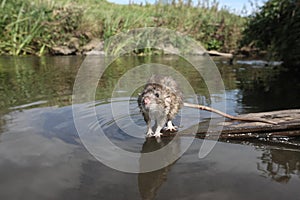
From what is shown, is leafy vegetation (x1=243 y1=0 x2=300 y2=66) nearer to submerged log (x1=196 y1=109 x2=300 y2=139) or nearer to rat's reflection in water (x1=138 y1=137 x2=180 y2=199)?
submerged log (x1=196 y1=109 x2=300 y2=139)

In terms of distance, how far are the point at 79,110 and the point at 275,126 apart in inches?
99.3

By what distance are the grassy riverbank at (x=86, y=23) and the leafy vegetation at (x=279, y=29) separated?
14.6 ft

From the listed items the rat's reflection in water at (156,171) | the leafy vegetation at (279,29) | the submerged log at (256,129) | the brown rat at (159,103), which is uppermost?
the leafy vegetation at (279,29)

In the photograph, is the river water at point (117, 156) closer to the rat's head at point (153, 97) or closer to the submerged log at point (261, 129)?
the submerged log at point (261, 129)

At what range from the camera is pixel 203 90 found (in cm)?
629

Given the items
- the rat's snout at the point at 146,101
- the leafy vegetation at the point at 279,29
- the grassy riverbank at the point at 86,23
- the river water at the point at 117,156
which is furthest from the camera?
the grassy riverbank at the point at 86,23

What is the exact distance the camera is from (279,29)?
7.14 meters

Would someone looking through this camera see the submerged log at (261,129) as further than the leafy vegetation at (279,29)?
No

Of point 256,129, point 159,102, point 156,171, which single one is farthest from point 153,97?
point 256,129

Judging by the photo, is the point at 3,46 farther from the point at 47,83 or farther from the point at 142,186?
the point at 142,186

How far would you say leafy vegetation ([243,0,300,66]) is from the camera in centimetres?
645

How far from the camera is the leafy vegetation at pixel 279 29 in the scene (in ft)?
21.1

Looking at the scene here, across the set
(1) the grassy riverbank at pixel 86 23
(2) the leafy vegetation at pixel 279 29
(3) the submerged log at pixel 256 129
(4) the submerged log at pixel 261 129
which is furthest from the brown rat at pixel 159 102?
(1) the grassy riverbank at pixel 86 23

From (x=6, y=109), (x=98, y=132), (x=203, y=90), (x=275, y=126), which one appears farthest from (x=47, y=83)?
(x=275, y=126)
